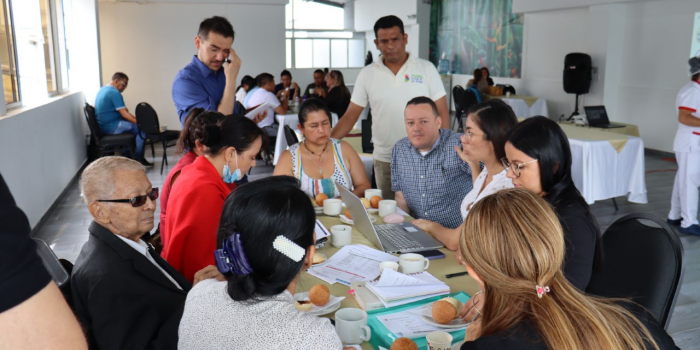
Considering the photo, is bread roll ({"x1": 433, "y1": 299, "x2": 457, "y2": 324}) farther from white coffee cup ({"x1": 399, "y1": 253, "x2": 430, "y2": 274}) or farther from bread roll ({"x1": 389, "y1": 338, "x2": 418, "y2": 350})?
white coffee cup ({"x1": 399, "y1": 253, "x2": 430, "y2": 274})

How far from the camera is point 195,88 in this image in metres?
3.25

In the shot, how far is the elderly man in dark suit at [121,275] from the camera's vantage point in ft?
4.88

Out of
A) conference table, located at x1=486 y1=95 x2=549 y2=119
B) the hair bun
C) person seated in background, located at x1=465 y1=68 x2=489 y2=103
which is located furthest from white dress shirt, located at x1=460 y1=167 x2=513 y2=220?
person seated in background, located at x1=465 y1=68 x2=489 y2=103

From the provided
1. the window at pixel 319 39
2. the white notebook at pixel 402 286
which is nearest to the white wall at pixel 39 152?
the white notebook at pixel 402 286

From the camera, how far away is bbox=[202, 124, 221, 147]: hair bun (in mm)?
2477

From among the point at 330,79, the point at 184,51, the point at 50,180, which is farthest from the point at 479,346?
the point at 184,51

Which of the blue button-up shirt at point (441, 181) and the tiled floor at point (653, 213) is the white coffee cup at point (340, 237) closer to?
the blue button-up shirt at point (441, 181)

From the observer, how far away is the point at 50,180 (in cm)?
579

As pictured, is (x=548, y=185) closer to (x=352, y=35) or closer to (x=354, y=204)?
(x=354, y=204)

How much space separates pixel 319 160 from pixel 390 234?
3.42 feet

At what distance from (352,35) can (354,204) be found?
57.5 ft

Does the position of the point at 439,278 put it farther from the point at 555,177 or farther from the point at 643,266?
the point at 643,266

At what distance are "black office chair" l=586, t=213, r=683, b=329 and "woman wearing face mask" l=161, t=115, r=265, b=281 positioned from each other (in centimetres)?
143

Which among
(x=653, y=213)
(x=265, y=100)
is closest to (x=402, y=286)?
(x=653, y=213)
